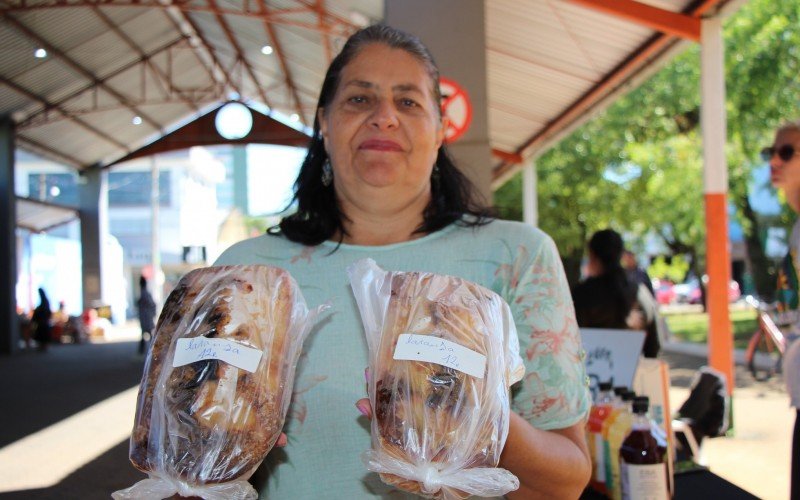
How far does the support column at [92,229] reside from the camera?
26281 millimetres

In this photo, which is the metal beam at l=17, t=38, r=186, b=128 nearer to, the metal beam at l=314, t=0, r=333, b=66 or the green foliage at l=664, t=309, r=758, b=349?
the metal beam at l=314, t=0, r=333, b=66

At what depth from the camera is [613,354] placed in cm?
286

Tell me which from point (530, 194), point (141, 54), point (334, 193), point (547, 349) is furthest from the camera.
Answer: point (141, 54)

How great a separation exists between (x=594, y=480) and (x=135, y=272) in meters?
50.3

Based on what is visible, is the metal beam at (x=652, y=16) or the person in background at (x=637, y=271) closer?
the metal beam at (x=652, y=16)

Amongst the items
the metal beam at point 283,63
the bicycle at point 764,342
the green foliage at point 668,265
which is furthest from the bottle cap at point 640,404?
the green foliage at point 668,265

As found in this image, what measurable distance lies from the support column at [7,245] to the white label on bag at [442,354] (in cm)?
1983

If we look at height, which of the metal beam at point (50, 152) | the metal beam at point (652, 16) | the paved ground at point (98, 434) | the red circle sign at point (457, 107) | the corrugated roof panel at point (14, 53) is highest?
the corrugated roof panel at point (14, 53)

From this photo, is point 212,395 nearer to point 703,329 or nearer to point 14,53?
point 14,53

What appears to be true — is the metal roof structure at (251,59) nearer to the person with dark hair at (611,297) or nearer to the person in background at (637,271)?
the person in background at (637,271)

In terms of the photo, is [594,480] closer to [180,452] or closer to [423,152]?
[423,152]

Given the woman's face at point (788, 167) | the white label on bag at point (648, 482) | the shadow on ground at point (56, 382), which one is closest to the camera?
the white label on bag at point (648, 482)

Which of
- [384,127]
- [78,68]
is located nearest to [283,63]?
[78,68]

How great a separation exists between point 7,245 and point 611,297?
695 inches
